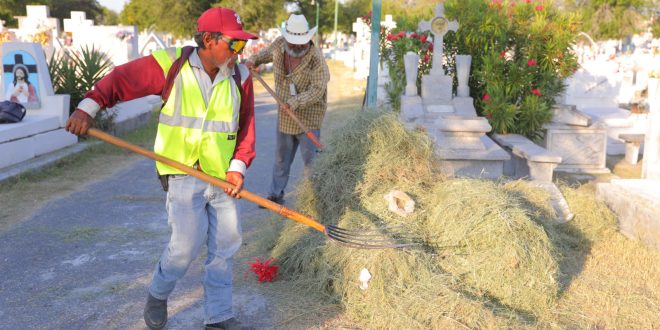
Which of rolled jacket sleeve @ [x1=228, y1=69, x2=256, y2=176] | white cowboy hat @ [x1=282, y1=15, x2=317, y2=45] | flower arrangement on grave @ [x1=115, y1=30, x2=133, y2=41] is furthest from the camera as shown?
flower arrangement on grave @ [x1=115, y1=30, x2=133, y2=41]

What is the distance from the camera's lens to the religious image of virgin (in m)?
8.55

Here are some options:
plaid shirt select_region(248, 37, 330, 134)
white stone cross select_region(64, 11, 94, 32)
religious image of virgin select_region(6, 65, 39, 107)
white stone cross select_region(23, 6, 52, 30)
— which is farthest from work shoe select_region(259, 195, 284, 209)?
white stone cross select_region(23, 6, 52, 30)

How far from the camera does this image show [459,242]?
386cm

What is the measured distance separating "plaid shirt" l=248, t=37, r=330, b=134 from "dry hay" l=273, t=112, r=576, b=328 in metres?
1.05

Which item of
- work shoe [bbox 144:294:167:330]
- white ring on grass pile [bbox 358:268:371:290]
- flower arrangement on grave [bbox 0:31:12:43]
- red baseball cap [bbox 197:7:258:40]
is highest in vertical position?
flower arrangement on grave [bbox 0:31:12:43]

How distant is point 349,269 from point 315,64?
98.7 inches

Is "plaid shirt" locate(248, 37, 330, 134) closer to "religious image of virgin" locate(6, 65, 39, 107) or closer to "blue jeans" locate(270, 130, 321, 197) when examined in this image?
"blue jeans" locate(270, 130, 321, 197)

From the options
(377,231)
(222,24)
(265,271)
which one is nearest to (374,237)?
(377,231)

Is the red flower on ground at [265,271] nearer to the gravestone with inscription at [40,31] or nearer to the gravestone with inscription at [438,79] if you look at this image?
the gravestone with inscription at [438,79]

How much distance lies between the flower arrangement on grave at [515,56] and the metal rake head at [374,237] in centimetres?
481

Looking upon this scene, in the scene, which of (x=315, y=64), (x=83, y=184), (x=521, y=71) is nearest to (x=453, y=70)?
(x=521, y=71)

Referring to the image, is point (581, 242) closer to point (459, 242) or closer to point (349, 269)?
point (459, 242)

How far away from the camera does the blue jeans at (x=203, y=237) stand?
3158 mm

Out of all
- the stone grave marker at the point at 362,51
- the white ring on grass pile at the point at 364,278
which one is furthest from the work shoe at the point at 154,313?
the stone grave marker at the point at 362,51
